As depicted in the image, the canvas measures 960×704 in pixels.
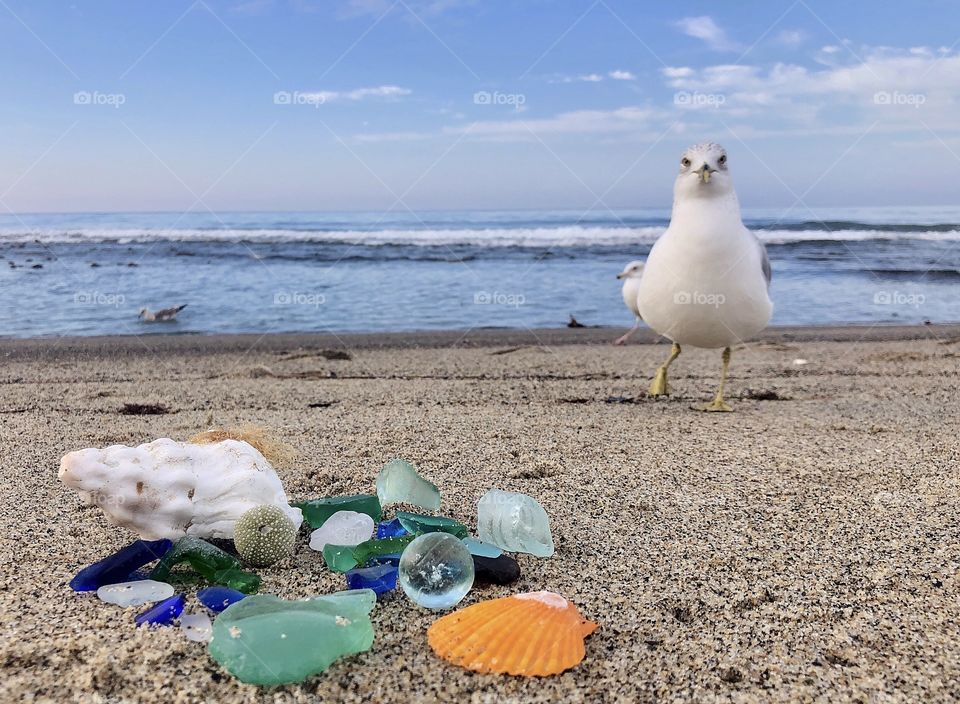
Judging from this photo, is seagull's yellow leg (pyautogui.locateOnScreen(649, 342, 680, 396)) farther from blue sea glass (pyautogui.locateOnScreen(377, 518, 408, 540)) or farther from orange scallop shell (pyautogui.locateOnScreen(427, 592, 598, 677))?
orange scallop shell (pyautogui.locateOnScreen(427, 592, 598, 677))

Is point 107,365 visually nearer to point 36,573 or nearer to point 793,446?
point 36,573

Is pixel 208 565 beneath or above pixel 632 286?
beneath

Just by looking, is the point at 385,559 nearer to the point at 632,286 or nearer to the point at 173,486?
the point at 173,486

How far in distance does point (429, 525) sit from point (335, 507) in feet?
1.06

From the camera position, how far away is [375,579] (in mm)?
1965

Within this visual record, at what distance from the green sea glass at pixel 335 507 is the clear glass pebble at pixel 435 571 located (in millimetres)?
548

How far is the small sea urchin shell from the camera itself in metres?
2.07

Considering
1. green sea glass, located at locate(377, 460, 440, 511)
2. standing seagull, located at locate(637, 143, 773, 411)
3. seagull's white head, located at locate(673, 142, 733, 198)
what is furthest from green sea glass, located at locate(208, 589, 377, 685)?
seagull's white head, located at locate(673, 142, 733, 198)

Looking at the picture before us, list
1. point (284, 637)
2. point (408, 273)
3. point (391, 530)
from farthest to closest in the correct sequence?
1. point (408, 273)
2. point (391, 530)
3. point (284, 637)

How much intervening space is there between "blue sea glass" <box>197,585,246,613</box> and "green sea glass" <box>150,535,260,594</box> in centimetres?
6

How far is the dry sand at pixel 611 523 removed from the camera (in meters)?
1.58

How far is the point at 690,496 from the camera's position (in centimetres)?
278

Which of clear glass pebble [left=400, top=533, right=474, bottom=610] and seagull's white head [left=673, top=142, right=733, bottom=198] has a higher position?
seagull's white head [left=673, top=142, right=733, bottom=198]

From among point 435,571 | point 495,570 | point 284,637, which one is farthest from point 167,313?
point 284,637
